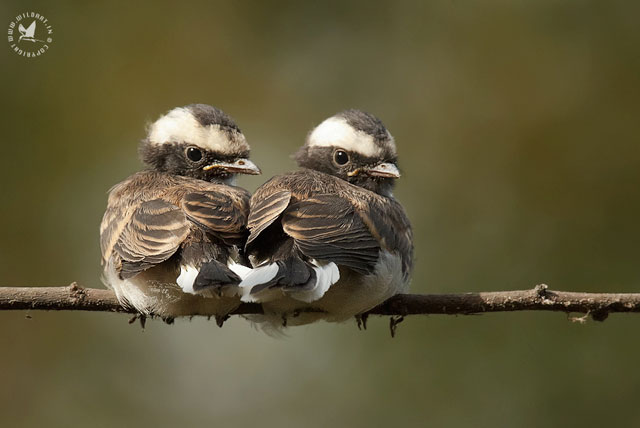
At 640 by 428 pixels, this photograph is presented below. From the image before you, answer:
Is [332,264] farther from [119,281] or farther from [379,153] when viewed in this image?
[379,153]

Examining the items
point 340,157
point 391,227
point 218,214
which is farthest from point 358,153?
point 218,214

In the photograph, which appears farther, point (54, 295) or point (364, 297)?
point (364, 297)

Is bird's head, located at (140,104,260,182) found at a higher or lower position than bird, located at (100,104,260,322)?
higher

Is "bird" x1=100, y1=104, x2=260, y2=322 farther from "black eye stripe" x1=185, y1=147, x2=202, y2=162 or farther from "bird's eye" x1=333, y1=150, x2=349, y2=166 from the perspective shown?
"bird's eye" x1=333, y1=150, x2=349, y2=166

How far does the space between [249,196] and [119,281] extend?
3.51 ft

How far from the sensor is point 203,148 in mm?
6172

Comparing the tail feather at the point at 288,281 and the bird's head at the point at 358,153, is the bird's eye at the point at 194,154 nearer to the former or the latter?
the bird's head at the point at 358,153

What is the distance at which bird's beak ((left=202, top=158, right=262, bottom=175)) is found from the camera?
6066 mm

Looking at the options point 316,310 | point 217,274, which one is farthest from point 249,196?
point 217,274

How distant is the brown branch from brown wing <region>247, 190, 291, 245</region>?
2.91 ft

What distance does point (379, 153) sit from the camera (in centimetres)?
638

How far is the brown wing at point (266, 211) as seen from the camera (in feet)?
16.2

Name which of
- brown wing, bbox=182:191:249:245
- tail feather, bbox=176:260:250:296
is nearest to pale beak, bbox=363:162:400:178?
brown wing, bbox=182:191:249:245

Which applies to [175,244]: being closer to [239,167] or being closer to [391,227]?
[239,167]
